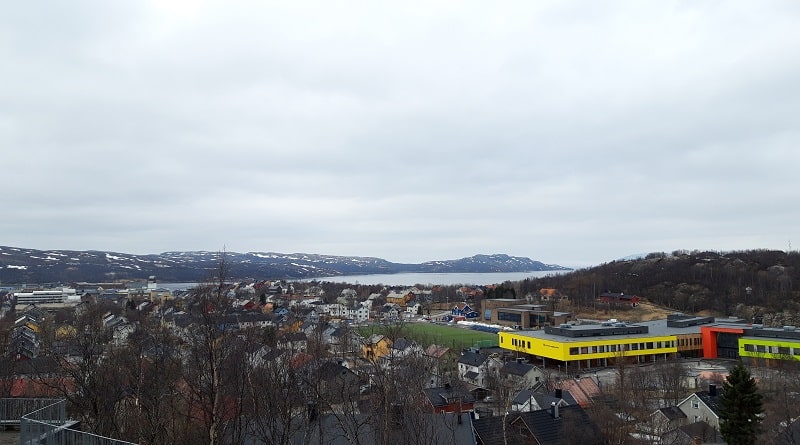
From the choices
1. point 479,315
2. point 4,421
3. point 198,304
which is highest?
point 198,304

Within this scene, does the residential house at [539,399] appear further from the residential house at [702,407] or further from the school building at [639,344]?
the school building at [639,344]

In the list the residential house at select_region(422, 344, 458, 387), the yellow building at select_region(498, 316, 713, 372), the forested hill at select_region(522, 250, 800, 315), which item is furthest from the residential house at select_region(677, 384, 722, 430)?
the forested hill at select_region(522, 250, 800, 315)

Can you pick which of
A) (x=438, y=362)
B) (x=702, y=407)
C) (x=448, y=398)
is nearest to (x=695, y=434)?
(x=702, y=407)

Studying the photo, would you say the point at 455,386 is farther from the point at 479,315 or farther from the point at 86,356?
the point at 479,315

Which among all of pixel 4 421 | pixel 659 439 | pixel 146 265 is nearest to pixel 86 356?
pixel 4 421

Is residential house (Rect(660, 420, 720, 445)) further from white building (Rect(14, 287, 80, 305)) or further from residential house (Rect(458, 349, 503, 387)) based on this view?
white building (Rect(14, 287, 80, 305))

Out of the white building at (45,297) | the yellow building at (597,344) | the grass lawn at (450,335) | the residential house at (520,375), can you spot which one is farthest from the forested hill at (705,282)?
the white building at (45,297)
